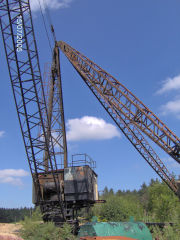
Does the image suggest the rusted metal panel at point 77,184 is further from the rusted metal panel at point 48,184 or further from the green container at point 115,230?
the green container at point 115,230

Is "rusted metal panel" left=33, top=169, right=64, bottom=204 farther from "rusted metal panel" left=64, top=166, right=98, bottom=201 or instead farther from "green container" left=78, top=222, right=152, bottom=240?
"green container" left=78, top=222, right=152, bottom=240

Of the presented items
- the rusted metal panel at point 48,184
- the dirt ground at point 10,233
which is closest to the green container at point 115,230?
the dirt ground at point 10,233

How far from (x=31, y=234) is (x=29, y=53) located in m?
11.3

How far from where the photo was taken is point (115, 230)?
12.3 metres

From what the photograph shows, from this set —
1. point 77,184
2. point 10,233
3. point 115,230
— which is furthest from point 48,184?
point 115,230

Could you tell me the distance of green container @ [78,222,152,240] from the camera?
11.9 metres

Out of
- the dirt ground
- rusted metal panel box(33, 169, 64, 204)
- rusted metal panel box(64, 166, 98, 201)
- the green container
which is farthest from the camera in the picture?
rusted metal panel box(33, 169, 64, 204)

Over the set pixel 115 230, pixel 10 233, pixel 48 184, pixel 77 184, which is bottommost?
pixel 10 233

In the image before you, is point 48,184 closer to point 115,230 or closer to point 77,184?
point 77,184

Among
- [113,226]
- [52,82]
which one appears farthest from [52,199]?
[52,82]

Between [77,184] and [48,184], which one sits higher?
[48,184]

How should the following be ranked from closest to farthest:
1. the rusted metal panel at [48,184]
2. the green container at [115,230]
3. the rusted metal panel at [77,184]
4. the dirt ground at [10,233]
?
the green container at [115,230]
the dirt ground at [10,233]
the rusted metal panel at [77,184]
the rusted metal panel at [48,184]

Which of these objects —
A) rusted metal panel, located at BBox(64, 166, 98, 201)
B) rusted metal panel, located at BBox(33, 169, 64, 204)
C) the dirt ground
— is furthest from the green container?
rusted metal panel, located at BBox(33, 169, 64, 204)

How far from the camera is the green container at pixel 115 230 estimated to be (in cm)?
1191
